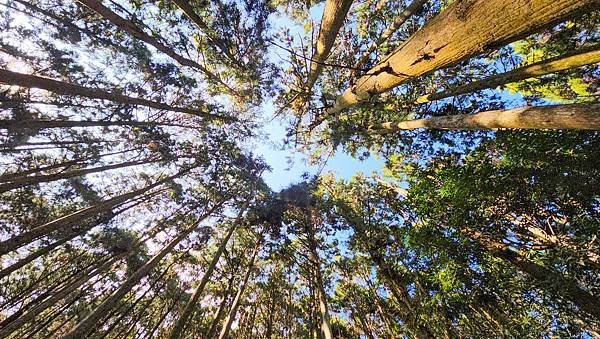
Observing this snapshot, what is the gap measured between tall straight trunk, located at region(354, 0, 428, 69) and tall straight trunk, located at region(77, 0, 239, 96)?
527 centimetres

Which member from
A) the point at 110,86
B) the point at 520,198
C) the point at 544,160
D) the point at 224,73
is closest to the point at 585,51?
the point at 544,160

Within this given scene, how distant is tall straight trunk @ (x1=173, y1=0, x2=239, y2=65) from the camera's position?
7.78 meters

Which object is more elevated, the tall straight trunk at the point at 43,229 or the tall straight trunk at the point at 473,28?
the tall straight trunk at the point at 43,229

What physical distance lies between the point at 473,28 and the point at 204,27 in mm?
8303

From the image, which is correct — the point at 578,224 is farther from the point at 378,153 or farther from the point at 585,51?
the point at 378,153

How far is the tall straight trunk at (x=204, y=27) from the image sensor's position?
7.78 meters

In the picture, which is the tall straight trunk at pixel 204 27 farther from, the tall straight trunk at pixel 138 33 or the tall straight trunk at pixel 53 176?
the tall straight trunk at pixel 53 176

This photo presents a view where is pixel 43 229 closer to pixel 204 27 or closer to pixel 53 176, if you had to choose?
pixel 53 176

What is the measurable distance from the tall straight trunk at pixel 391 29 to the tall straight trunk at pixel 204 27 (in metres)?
4.39

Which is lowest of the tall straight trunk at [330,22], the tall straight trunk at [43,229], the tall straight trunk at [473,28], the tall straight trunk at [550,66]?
the tall straight trunk at [473,28]

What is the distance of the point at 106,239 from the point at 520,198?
1520 cm

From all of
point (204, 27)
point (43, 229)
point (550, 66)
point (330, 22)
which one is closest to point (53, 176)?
point (43, 229)

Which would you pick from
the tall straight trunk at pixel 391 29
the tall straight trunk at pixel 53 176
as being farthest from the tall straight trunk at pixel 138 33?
the tall straight trunk at pixel 391 29

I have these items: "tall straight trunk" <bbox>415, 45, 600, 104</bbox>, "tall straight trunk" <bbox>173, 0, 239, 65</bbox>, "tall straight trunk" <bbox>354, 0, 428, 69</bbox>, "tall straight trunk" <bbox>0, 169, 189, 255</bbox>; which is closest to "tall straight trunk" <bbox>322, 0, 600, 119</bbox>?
"tall straight trunk" <bbox>415, 45, 600, 104</bbox>
